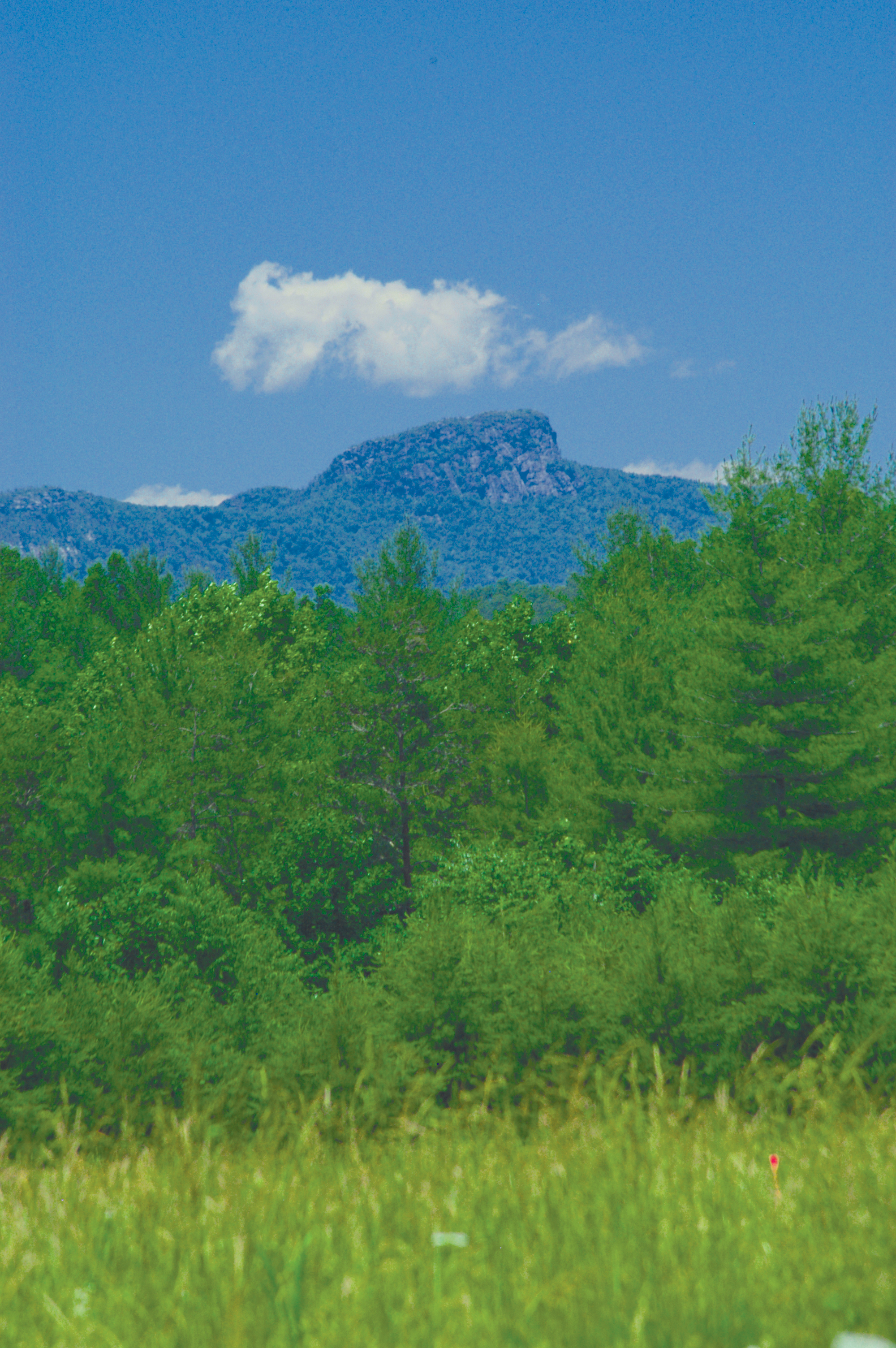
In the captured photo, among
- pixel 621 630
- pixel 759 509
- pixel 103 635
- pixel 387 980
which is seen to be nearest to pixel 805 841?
pixel 759 509

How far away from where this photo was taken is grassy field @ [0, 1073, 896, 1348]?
6.61ft

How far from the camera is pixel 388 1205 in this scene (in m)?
2.90

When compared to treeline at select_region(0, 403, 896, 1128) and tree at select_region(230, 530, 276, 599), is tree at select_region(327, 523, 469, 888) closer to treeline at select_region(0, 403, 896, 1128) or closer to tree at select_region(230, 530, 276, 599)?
treeline at select_region(0, 403, 896, 1128)

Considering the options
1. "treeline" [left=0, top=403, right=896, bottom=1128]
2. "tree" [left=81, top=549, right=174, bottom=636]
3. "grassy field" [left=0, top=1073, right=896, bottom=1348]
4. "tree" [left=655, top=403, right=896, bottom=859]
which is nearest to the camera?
Answer: "grassy field" [left=0, top=1073, right=896, bottom=1348]

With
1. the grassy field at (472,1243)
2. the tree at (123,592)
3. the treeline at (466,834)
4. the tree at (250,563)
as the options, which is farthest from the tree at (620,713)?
the tree at (123,592)

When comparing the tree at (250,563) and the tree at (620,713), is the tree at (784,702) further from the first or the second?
the tree at (250,563)

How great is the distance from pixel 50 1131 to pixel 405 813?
72.3 ft

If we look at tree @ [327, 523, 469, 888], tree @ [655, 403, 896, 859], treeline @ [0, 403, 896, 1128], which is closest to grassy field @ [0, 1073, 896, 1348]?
treeline @ [0, 403, 896, 1128]

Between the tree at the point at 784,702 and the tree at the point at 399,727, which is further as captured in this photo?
the tree at the point at 399,727

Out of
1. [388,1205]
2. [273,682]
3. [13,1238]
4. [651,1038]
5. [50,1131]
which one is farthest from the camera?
[273,682]

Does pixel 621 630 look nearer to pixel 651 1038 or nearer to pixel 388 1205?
pixel 651 1038

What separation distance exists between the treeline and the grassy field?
107cm

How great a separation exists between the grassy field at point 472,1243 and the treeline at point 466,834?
107 cm

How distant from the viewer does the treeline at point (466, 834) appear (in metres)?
8.30
